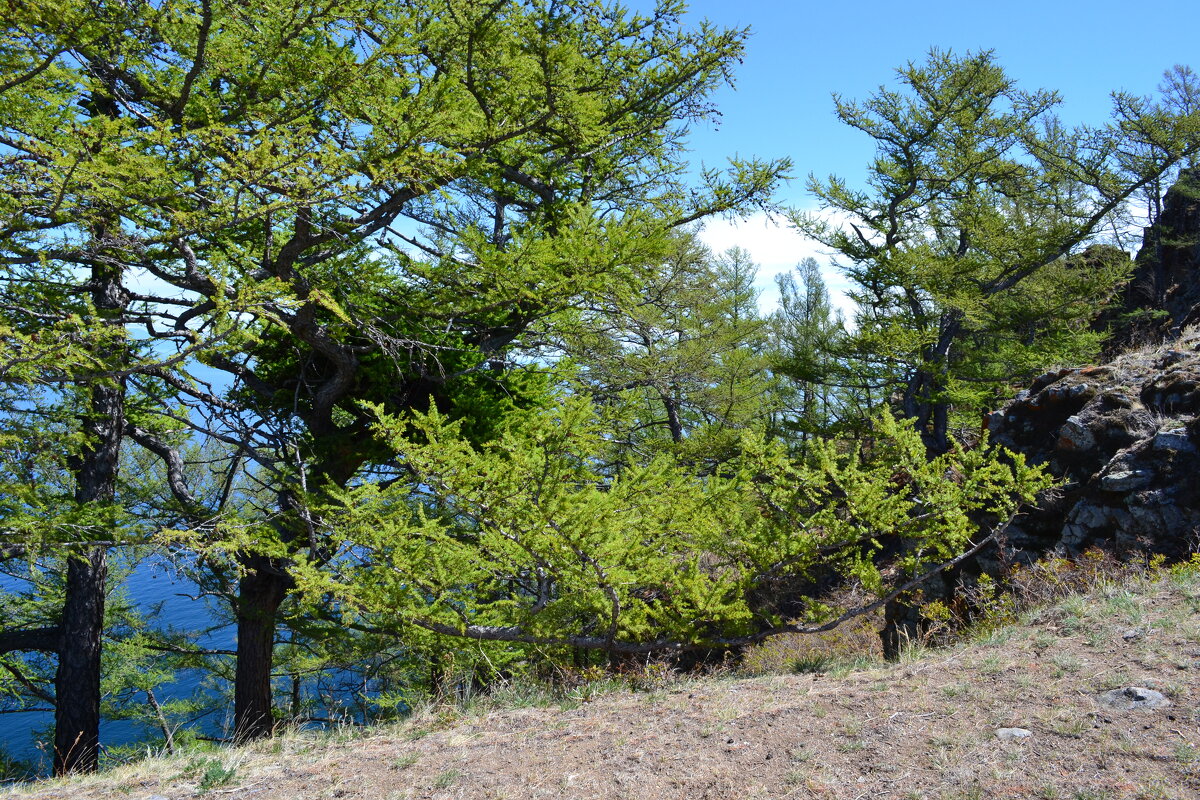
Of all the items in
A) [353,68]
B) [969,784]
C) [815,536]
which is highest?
[353,68]

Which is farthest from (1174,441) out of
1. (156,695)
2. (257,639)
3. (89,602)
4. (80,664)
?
(156,695)

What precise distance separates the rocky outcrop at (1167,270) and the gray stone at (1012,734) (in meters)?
24.3

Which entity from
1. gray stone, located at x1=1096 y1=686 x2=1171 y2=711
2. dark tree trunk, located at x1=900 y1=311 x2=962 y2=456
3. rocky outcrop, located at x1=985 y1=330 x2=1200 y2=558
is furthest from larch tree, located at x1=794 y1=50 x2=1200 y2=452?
gray stone, located at x1=1096 y1=686 x2=1171 y2=711

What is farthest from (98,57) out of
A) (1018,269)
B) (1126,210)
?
(1126,210)

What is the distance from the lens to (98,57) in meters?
6.08

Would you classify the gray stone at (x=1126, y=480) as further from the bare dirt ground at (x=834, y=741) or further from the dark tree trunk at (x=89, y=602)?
the dark tree trunk at (x=89, y=602)

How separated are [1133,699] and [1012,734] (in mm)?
760

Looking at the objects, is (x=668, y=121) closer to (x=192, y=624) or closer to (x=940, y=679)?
(x=940, y=679)

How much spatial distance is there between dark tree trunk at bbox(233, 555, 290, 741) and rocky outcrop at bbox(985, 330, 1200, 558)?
9118 millimetres

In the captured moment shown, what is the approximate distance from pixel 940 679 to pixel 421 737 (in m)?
3.53

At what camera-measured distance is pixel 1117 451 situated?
788 cm

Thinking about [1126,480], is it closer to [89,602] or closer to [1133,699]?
[1133,699]

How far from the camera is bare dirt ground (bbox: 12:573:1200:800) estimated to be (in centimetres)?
322

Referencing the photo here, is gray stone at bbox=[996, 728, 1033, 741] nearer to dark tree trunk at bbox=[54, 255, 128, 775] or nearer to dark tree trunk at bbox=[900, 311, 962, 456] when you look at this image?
dark tree trunk at bbox=[54, 255, 128, 775]
